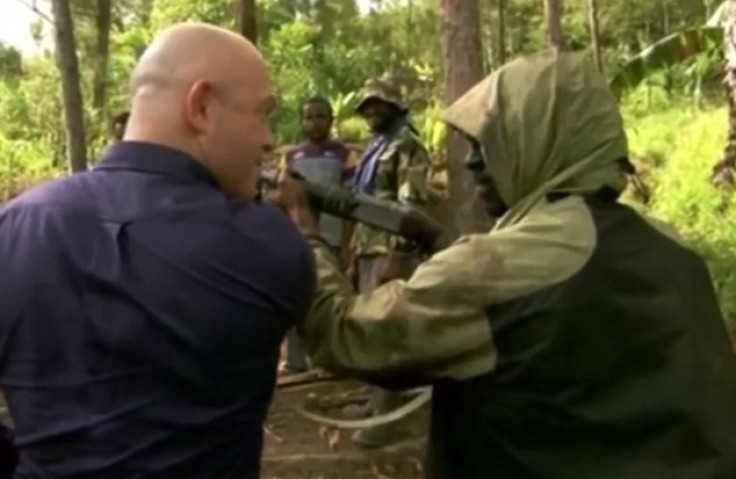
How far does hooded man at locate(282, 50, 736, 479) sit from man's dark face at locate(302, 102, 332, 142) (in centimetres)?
551

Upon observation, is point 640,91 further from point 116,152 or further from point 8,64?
point 116,152

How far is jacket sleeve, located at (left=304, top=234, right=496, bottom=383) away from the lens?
8.25 feet

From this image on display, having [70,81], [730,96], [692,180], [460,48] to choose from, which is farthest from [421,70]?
[70,81]

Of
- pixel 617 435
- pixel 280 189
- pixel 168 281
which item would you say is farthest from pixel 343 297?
pixel 168 281

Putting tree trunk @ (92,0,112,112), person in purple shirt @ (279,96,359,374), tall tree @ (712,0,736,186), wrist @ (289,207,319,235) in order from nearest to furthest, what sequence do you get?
1. wrist @ (289,207,319,235)
2. person in purple shirt @ (279,96,359,374)
3. tall tree @ (712,0,736,186)
4. tree trunk @ (92,0,112,112)

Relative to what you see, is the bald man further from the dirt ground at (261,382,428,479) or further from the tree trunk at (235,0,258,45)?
the tree trunk at (235,0,258,45)

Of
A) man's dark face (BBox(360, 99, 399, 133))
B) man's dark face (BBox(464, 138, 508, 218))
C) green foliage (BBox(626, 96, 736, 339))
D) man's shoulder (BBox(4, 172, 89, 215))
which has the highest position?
man's shoulder (BBox(4, 172, 89, 215))

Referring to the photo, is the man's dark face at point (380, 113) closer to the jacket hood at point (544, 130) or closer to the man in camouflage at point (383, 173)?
the man in camouflage at point (383, 173)

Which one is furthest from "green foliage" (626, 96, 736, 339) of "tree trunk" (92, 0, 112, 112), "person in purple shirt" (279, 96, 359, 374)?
"tree trunk" (92, 0, 112, 112)

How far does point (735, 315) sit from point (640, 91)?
14.4m

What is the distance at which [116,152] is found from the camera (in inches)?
79.2

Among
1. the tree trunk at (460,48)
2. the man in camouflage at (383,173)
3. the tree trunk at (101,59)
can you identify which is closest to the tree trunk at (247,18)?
the tree trunk at (460,48)

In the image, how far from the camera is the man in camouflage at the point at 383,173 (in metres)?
7.04

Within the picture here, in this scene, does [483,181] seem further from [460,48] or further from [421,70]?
[421,70]
